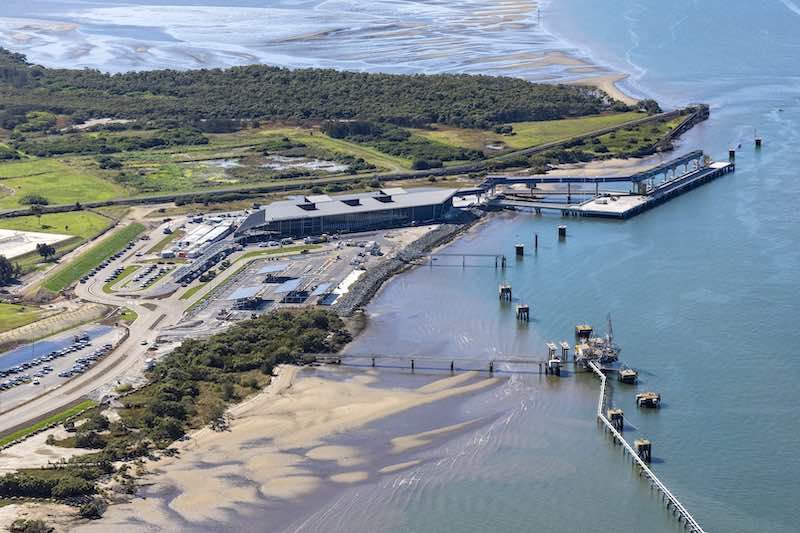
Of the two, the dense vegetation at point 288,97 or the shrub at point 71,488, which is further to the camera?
the dense vegetation at point 288,97

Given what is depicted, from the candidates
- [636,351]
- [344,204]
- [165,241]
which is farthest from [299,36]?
[636,351]

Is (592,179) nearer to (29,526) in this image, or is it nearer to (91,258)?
(91,258)

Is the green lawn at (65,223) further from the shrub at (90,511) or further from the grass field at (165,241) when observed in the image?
the shrub at (90,511)

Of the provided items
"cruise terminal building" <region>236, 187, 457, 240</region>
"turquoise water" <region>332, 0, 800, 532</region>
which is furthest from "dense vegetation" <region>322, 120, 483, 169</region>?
"turquoise water" <region>332, 0, 800, 532</region>

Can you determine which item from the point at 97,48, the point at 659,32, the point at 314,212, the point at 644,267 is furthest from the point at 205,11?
the point at 644,267

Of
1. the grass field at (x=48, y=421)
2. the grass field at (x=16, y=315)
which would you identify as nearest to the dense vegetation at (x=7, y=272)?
the grass field at (x=16, y=315)

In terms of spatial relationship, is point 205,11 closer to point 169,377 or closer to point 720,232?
point 720,232
